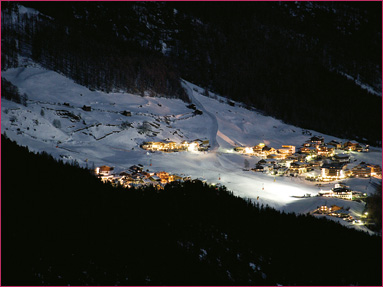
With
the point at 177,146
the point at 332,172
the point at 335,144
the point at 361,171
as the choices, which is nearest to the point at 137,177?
the point at 177,146

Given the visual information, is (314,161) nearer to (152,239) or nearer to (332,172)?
(332,172)

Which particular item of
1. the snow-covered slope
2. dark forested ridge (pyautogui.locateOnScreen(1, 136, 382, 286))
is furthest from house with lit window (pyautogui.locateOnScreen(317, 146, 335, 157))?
dark forested ridge (pyautogui.locateOnScreen(1, 136, 382, 286))

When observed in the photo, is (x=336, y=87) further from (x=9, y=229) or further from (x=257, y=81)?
(x=9, y=229)

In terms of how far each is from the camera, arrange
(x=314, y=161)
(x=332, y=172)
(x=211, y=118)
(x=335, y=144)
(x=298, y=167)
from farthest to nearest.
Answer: (x=211, y=118)
(x=335, y=144)
(x=314, y=161)
(x=298, y=167)
(x=332, y=172)

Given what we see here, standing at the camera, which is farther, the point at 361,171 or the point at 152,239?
the point at 361,171

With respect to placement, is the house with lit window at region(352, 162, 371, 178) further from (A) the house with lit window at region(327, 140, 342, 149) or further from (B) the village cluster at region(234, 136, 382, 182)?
(A) the house with lit window at region(327, 140, 342, 149)

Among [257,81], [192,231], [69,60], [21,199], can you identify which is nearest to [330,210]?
[192,231]

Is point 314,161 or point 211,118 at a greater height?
point 211,118
